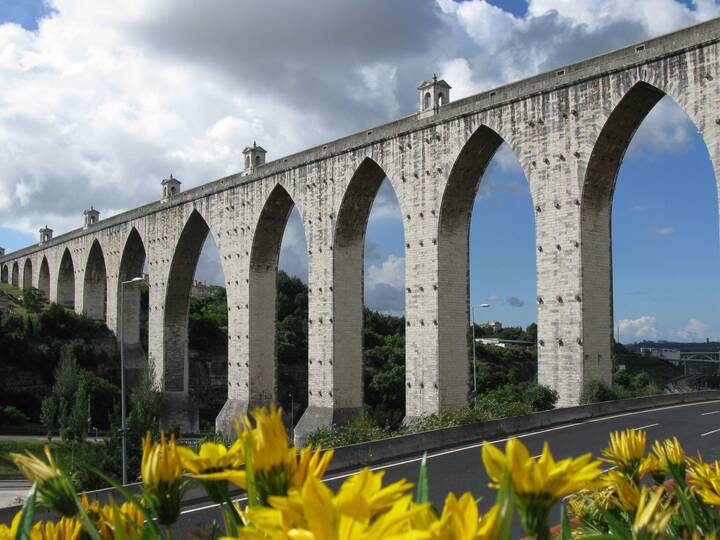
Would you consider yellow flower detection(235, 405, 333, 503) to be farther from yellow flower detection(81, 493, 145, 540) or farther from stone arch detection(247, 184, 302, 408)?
stone arch detection(247, 184, 302, 408)

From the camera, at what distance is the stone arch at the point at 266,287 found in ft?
109

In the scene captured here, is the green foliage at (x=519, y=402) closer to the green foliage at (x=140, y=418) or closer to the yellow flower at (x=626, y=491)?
the green foliage at (x=140, y=418)

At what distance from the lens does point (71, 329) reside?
45.7 m

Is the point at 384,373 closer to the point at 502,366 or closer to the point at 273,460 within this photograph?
the point at 502,366

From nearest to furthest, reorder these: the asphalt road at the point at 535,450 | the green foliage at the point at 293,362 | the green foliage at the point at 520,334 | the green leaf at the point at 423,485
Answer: the green leaf at the point at 423,485 < the asphalt road at the point at 535,450 < the green foliage at the point at 293,362 < the green foliage at the point at 520,334

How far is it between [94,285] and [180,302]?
13884mm

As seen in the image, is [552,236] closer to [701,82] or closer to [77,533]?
[701,82]

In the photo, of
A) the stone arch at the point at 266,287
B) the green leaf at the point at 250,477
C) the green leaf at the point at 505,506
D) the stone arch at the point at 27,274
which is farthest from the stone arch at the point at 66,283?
the green leaf at the point at 505,506

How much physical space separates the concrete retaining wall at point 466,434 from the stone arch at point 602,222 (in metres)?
1.34

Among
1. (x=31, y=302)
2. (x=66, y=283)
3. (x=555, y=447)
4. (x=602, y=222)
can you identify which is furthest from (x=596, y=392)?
(x=66, y=283)

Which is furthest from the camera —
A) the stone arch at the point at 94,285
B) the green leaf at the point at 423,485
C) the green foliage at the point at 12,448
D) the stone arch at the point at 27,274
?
the stone arch at the point at 27,274

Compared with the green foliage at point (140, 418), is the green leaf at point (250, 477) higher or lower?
higher

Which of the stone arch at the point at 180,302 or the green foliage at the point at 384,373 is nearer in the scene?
the stone arch at the point at 180,302

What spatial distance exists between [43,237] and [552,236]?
53.0m
